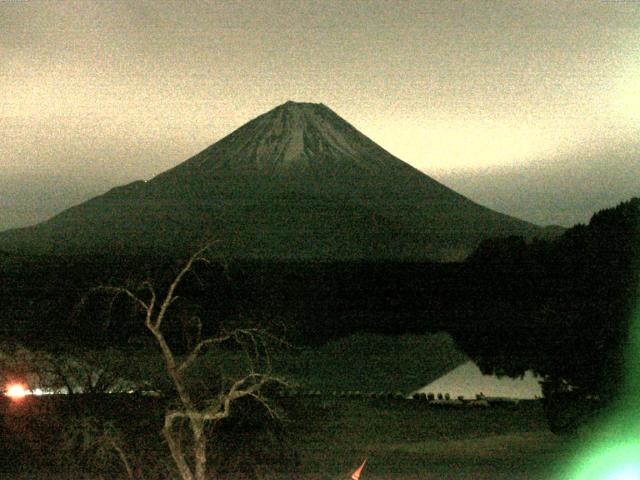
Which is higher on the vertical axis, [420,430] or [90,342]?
[90,342]

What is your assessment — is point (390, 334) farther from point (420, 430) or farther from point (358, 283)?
point (420, 430)

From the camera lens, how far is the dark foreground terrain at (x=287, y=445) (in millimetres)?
8867

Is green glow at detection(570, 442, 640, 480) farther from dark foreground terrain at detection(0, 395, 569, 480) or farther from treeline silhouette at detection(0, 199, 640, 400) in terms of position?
treeline silhouette at detection(0, 199, 640, 400)

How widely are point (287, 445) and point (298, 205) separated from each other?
10170 centimetres

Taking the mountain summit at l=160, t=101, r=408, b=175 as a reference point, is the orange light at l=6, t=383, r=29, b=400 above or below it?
below

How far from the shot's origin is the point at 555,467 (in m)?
9.42


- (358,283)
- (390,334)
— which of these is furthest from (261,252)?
(390,334)

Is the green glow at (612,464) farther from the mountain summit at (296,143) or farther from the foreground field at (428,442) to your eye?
the mountain summit at (296,143)

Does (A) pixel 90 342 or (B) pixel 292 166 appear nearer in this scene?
(A) pixel 90 342

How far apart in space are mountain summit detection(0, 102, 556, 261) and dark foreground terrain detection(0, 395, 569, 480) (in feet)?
280

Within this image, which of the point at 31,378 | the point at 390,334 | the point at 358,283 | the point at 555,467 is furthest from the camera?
the point at 358,283

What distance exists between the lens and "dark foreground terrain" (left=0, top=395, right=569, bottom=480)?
8867 millimetres

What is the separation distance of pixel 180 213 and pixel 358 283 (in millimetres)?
66327

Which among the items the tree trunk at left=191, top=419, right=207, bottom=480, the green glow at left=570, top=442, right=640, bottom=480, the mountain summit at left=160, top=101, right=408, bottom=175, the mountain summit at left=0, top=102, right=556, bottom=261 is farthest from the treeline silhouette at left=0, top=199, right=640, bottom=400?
the mountain summit at left=160, top=101, right=408, bottom=175
